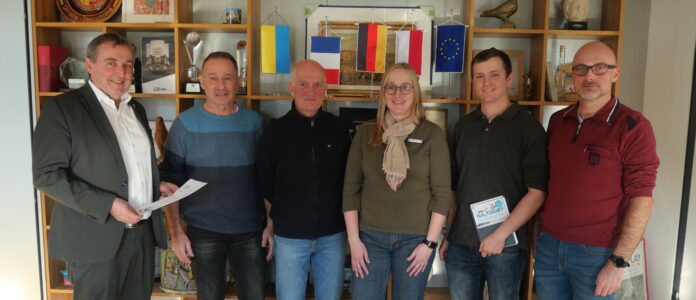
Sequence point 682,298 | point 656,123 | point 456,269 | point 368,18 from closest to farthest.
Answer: point 456,269 → point 682,298 → point 656,123 → point 368,18

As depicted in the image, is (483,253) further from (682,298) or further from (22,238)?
(22,238)

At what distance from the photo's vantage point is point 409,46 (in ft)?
9.52

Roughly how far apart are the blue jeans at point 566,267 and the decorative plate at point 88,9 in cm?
289

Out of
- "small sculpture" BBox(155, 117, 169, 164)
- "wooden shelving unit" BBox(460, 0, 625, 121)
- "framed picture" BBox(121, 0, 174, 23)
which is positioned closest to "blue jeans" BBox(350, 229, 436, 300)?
"wooden shelving unit" BBox(460, 0, 625, 121)

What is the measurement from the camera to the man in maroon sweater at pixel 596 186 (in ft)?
5.55

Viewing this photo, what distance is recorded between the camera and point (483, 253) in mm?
2018

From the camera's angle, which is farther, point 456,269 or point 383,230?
point 456,269

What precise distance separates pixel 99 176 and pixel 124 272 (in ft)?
1.39

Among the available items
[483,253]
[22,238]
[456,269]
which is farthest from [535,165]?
[22,238]

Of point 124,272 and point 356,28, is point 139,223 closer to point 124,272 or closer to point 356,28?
point 124,272

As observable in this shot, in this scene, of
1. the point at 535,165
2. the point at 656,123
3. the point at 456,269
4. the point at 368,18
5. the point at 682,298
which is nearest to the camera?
the point at 535,165

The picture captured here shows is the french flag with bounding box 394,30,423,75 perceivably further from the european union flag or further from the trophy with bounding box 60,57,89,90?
the trophy with bounding box 60,57,89,90

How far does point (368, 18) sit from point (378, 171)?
1431 mm

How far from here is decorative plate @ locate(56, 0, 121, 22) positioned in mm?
2943
